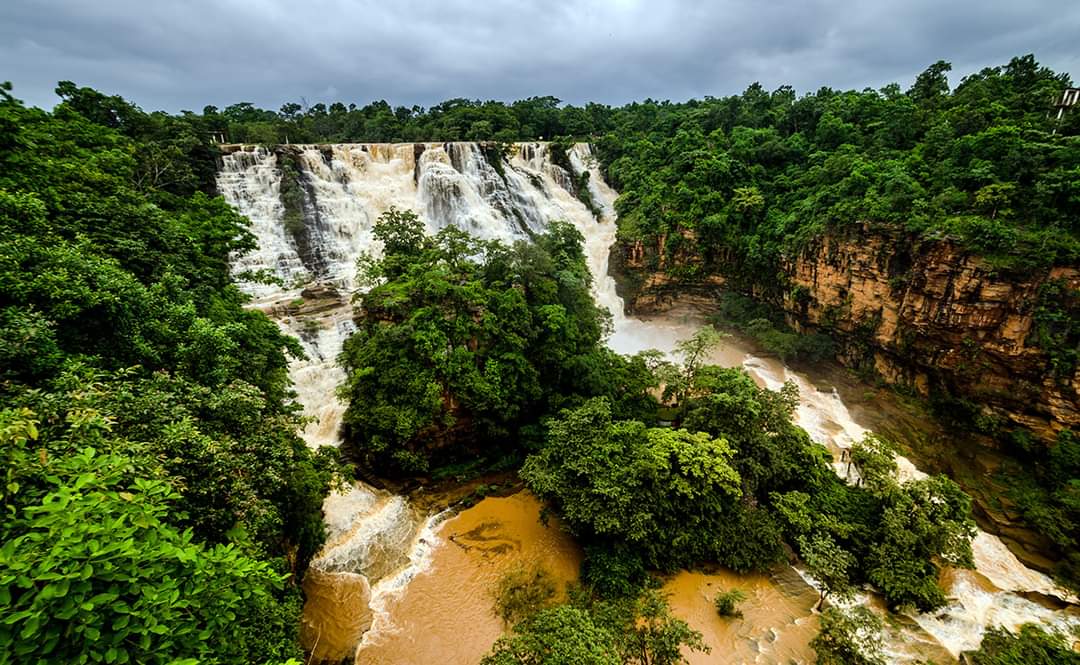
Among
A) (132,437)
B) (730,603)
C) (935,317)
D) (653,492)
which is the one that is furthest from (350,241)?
(935,317)

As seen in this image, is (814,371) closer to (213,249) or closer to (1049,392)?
(1049,392)

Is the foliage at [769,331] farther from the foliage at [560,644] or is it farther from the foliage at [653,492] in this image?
the foliage at [560,644]

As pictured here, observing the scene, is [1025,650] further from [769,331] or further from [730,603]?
[769,331]

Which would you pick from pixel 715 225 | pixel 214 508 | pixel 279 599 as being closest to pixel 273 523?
pixel 214 508

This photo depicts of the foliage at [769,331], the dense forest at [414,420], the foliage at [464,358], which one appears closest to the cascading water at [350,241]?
the dense forest at [414,420]

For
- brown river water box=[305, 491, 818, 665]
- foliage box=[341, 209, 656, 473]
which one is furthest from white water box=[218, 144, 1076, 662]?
foliage box=[341, 209, 656, 473]

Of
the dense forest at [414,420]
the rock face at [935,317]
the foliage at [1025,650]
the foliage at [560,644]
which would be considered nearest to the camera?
the dense forest at [414,420]
